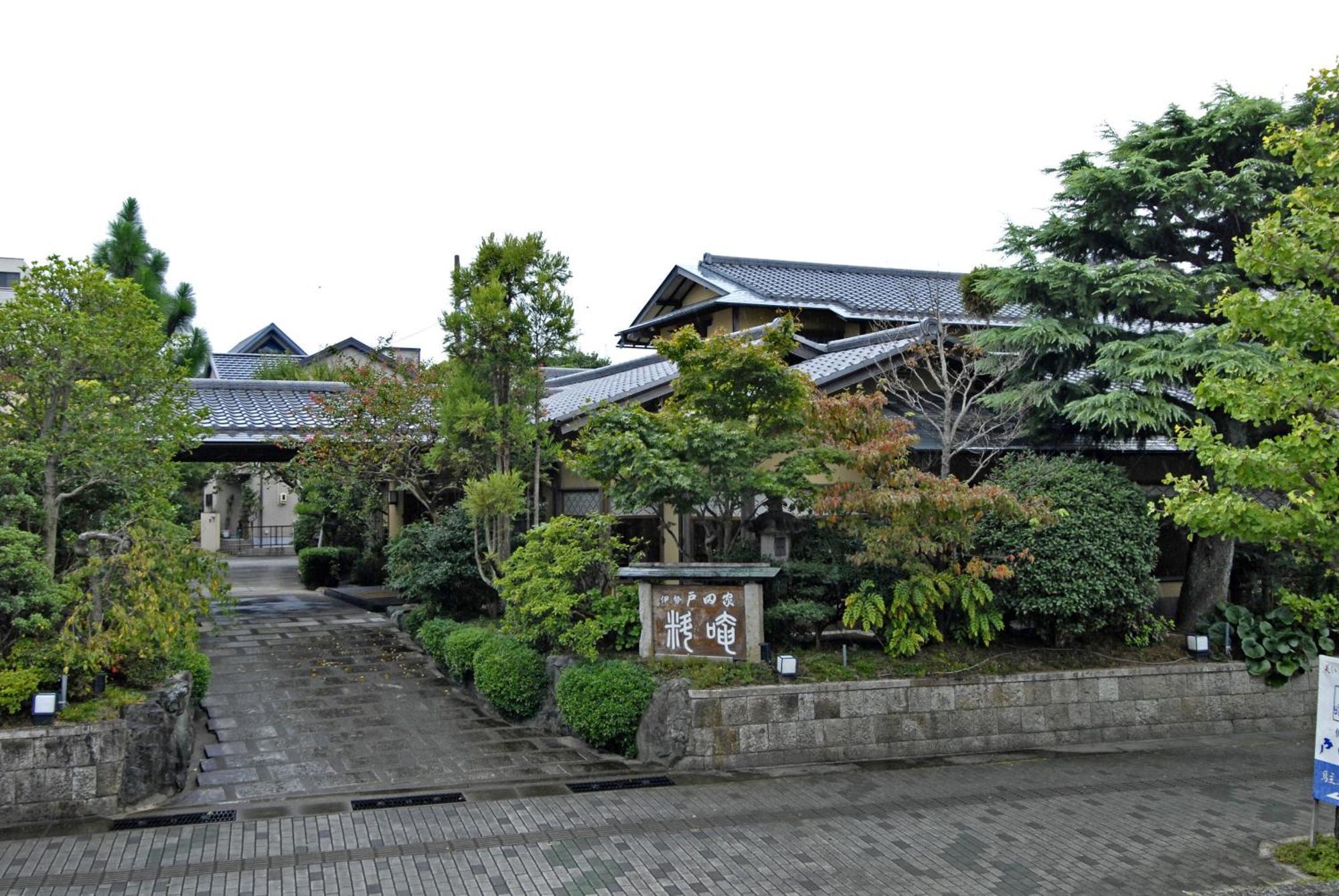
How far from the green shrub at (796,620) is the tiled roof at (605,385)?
425 centimetres

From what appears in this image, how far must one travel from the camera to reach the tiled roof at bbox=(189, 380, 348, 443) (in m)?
16.8

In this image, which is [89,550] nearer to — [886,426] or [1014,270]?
[886,426]

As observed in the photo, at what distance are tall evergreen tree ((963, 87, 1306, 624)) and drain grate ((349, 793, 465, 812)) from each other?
27.9 ft

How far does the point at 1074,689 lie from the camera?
11531 mm

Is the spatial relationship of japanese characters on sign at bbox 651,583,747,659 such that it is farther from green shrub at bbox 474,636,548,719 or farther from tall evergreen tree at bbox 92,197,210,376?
tall evergreen tree at bbox 92,197,210,376

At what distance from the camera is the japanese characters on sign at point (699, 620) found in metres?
11.0

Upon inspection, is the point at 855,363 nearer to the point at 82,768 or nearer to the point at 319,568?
the point at 82,768

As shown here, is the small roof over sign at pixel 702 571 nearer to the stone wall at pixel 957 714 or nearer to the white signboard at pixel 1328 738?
the stone wall at pixel 957 714

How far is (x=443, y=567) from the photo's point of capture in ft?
49.0

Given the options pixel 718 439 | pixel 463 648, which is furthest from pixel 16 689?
pixel 718 439

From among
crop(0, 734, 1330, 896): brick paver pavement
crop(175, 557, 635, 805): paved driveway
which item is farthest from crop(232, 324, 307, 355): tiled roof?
crop(0, 734, 1330, 896): brick paver pavement

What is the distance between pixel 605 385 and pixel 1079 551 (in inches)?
453

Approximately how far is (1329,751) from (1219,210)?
766 centimetres

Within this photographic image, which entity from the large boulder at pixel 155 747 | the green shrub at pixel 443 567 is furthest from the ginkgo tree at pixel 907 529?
the large boulder at pixel 155 747
